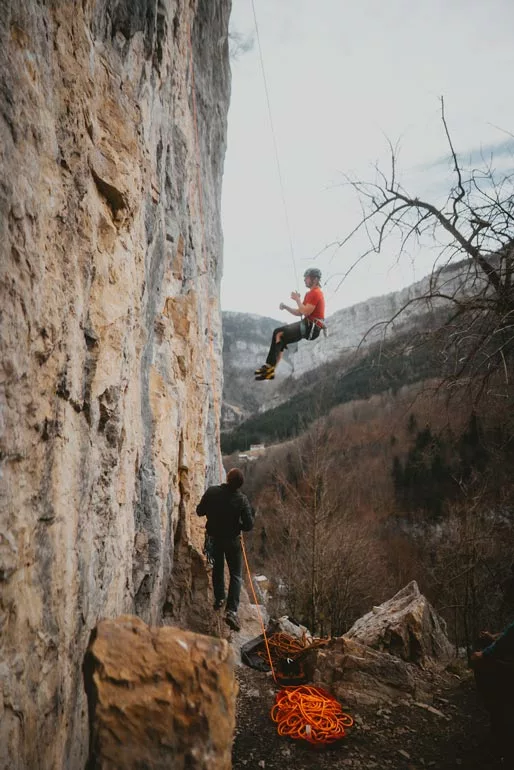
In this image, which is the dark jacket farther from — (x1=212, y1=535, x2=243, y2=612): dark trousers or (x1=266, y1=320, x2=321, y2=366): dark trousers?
(x1=266, y1=320, x2=321, y2=366): dark trousers

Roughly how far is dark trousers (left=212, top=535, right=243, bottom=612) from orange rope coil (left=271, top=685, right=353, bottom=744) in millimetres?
1259

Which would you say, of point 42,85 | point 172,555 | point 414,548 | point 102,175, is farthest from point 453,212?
point 414,548

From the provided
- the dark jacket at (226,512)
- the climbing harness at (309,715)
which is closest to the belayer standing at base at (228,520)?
the dark jacket at (226,512)

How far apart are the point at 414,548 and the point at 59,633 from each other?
34229 millimetres

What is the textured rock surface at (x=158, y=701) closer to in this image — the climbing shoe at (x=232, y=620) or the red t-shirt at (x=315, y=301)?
the climbing shoe at (x=232, y=620)

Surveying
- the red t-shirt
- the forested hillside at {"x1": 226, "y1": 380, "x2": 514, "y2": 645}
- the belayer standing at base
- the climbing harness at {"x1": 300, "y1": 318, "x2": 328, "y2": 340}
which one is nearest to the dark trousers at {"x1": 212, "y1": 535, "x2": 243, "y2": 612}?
the belayer standing at base

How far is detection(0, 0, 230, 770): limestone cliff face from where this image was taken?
→ 195cm

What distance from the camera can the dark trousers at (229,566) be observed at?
220 inches

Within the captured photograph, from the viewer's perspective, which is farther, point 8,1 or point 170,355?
point 170,355

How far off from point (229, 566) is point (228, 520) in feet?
2.44

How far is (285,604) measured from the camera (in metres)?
21.2

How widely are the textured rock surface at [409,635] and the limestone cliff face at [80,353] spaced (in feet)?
10.0

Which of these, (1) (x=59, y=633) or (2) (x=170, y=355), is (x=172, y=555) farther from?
(1) (x=59, y=633)

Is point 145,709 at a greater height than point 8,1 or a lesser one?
lesser
